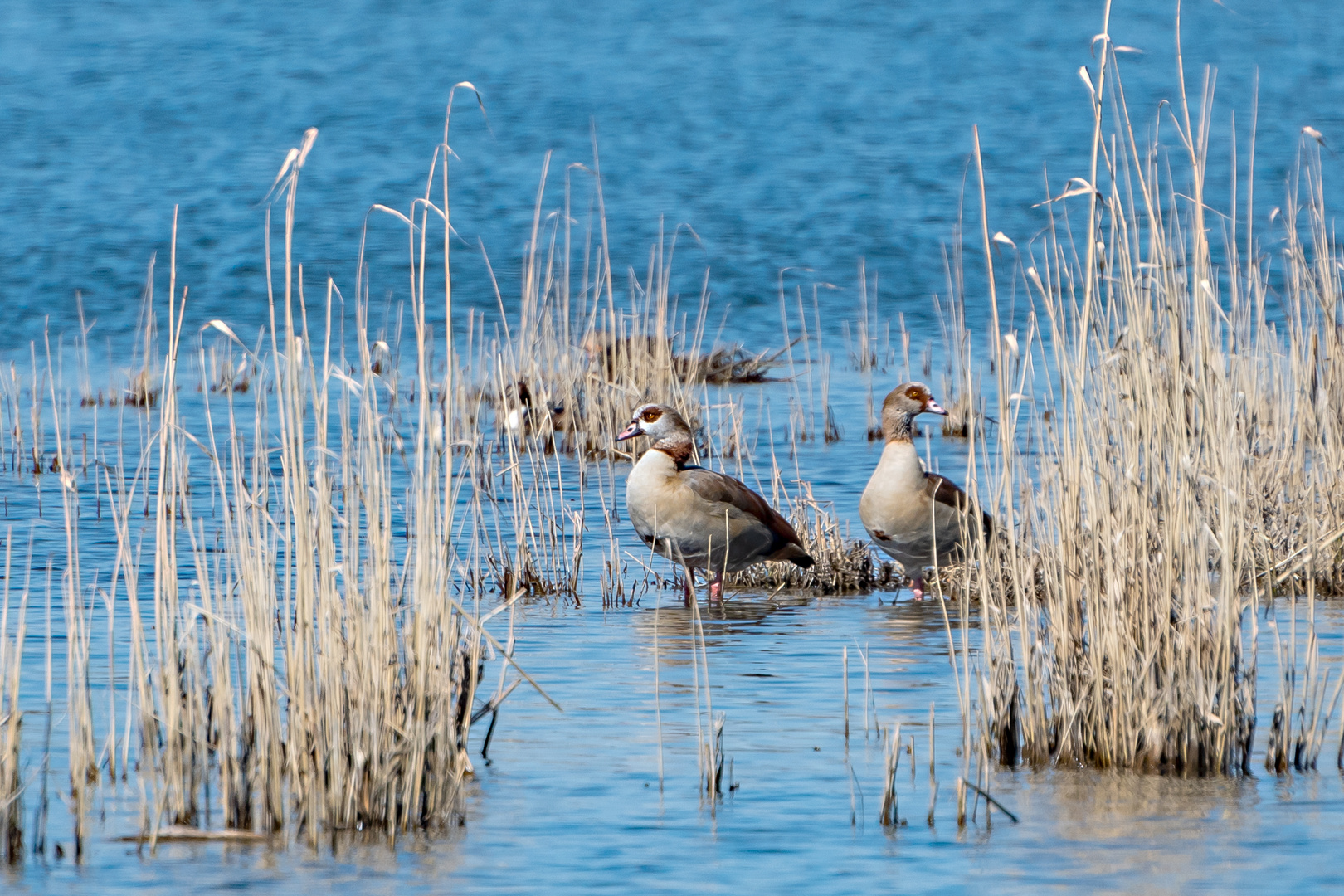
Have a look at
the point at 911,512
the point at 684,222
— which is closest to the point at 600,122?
the point at 684,222

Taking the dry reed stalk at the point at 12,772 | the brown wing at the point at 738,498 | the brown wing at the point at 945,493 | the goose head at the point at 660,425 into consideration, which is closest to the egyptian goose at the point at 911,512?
the brown wing at the point at 945,493

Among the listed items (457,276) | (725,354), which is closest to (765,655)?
(725,354)

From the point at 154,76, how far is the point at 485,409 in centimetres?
3060

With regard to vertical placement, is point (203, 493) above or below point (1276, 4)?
below

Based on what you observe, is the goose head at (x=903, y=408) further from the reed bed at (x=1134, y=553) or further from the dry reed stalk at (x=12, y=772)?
the dry reed stalk at (x=12, y=772)

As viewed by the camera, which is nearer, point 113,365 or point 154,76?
point 113,365

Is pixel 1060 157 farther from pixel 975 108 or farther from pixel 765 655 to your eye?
pixel 765 655

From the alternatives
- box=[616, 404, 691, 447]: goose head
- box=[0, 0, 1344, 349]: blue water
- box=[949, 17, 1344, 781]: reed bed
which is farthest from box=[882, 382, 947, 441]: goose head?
box=[0, 0, 1344, 349]: blue water

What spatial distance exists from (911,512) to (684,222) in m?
15.9

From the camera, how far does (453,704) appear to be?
5969 millimetres

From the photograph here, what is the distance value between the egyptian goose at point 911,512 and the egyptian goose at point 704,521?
0.50 meters

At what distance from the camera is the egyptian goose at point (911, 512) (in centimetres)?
870

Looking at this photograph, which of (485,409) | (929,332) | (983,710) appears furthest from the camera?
(929,332)

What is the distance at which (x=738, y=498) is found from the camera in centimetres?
899
